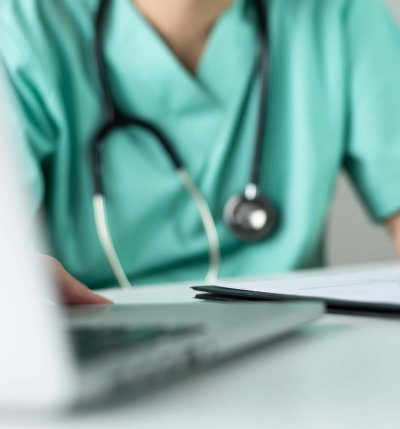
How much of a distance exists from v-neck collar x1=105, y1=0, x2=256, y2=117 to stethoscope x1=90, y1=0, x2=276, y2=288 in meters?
0.02

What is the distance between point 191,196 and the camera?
0.94 meters

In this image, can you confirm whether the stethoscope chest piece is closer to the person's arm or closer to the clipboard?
the person's arm

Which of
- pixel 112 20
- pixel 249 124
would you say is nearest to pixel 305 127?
pixel 249 124

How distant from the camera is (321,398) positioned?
24 cm

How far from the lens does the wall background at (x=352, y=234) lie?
167 centimetres

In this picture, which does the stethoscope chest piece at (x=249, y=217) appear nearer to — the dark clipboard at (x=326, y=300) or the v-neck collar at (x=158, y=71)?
the v-neck collar at (x=158, y=71)

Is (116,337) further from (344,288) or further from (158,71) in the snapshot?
(158,71)

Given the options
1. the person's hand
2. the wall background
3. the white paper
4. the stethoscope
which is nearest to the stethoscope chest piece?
the stethoscope

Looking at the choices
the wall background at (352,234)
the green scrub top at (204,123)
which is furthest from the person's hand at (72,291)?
the wall background at (352,234)

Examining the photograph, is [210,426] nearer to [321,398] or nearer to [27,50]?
[321,398]

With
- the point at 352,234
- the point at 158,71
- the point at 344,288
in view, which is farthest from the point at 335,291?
the point at 352,234

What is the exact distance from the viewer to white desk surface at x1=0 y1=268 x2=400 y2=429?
21 cm

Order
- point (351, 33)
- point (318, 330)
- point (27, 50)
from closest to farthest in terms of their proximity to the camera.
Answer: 1. point (318, 330)
2. point (27, 50)
3. point (351, 33)

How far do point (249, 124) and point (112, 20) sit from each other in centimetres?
23
